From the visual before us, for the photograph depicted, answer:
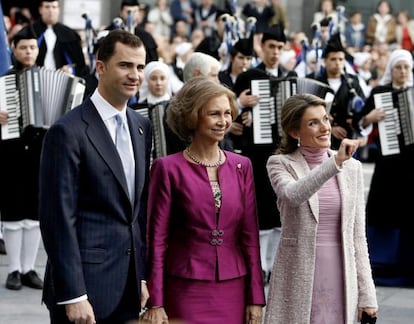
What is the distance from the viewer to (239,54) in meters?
10.9

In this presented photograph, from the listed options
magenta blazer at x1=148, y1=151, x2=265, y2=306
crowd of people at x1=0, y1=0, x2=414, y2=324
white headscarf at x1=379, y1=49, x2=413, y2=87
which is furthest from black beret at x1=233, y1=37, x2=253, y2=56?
magenta blazer at x1=148, y1=151, x2=265, y2=306

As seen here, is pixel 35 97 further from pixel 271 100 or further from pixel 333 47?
pixel 333 47

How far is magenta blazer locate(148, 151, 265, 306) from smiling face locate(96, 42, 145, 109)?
1.61 ft

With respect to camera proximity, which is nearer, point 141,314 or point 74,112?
point 74,112

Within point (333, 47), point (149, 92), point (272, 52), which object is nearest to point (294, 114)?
point (149, 92)

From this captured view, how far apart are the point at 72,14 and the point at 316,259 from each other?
17.9 metres

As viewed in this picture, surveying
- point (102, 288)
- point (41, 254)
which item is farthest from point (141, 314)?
point (41, 254)

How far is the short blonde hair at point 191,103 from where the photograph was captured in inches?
209

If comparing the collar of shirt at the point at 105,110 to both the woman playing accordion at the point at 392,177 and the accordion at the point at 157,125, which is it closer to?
the accordion at the point at 157,125

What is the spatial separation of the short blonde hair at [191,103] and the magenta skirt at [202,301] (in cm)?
67

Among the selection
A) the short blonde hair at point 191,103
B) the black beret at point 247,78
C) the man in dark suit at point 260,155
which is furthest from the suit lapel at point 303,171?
the black beret at point 247,78

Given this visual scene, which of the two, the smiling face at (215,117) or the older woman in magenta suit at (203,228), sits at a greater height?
the smiling face at (215,117)

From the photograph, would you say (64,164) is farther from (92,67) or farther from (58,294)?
(92,67)

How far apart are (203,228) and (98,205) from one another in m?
0.56
